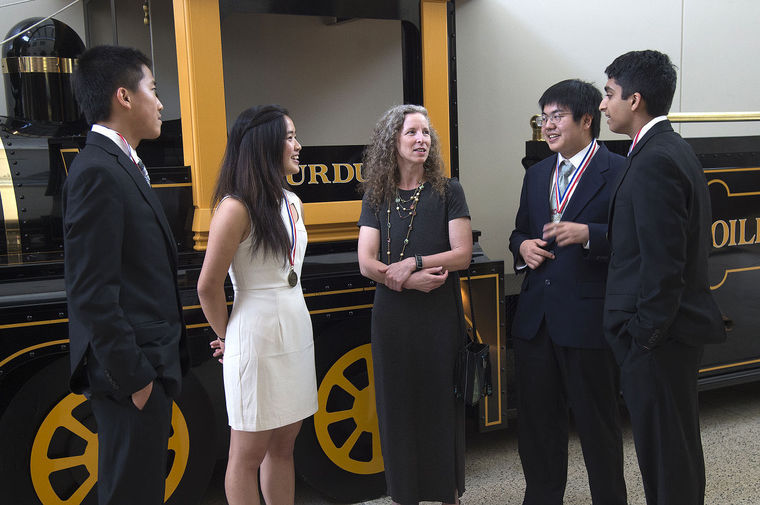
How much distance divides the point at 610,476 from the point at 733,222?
1.72 metres

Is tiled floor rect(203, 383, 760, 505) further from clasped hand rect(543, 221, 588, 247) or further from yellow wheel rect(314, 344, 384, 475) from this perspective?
clasped hand rect(543, 221, 588, 247)

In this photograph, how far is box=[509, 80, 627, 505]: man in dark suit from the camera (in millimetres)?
2521

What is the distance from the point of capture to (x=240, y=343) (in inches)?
84.3

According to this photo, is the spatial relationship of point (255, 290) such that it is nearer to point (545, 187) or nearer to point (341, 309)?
point (341, 309)

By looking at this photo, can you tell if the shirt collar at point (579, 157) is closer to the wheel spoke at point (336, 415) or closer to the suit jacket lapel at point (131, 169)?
the wheel spoke at point (336, 415)

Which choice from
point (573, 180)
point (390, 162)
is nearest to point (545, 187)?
point (573, 180)

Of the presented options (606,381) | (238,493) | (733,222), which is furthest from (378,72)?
(238,493)

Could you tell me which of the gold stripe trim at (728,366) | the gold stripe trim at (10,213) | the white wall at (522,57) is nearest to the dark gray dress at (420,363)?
the gold stripe trim at (10,213)

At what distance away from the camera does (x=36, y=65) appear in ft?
9.81

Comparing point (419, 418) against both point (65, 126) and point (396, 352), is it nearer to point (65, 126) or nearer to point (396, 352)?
point (396, 352)

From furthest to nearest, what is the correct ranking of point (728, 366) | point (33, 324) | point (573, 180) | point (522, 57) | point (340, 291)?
point (522, 57) → point (728, 366) → point (340, 291) → point (573, 180) → point (33, 324)

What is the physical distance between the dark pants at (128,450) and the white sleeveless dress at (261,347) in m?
0.37

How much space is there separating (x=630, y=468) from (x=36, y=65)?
10.5ft

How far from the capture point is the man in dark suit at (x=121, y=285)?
1663 mm
